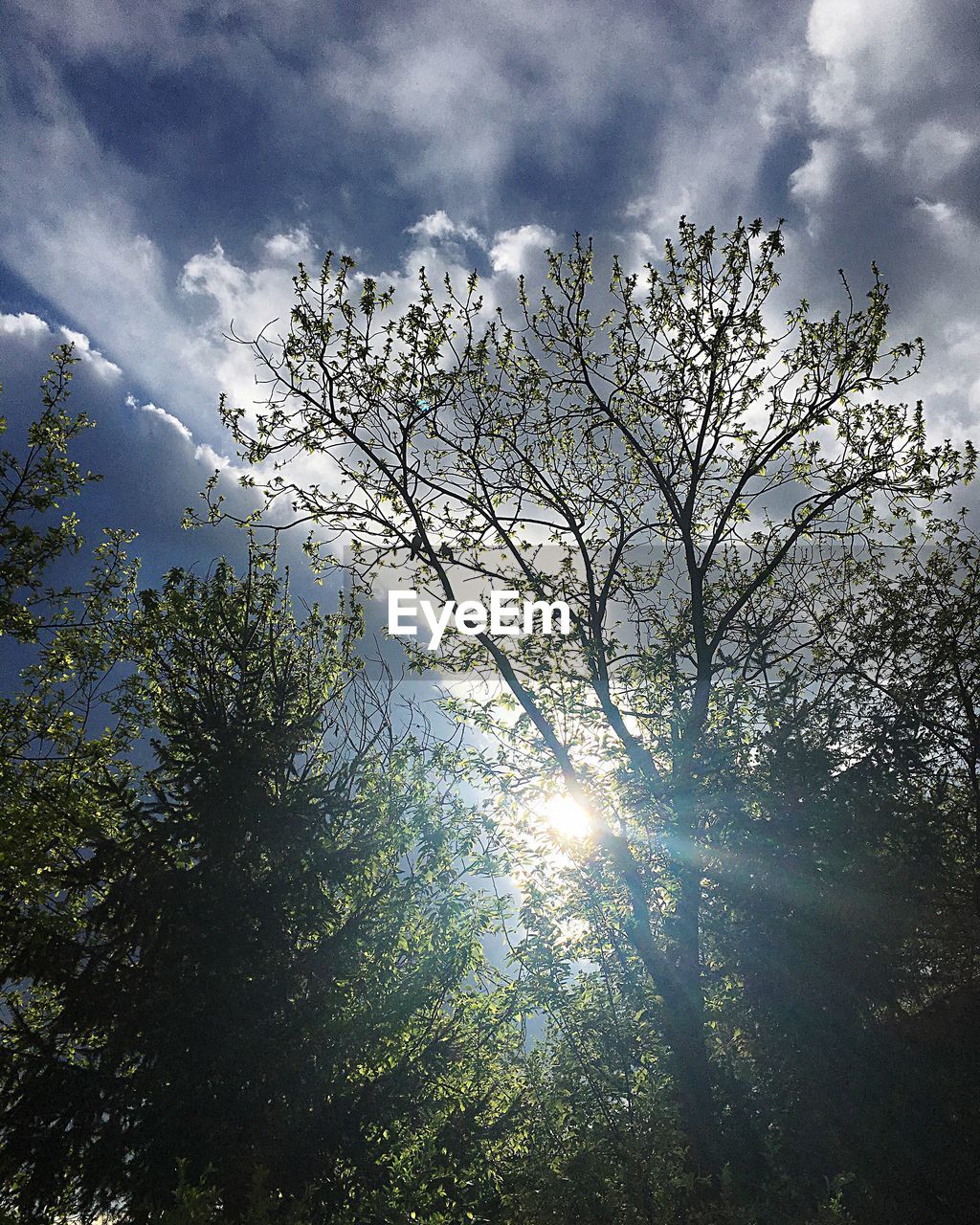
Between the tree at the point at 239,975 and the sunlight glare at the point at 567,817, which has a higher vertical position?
the sunlight glare at the point at 567,817

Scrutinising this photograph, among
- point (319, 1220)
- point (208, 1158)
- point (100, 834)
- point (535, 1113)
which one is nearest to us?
point (208, 1158)

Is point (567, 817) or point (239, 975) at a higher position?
point (567, 817)

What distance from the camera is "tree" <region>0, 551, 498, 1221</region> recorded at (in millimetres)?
8086

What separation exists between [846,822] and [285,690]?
1241 centimetres

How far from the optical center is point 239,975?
29.8 feet

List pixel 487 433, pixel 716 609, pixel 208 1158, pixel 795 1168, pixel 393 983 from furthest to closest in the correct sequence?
1. pixel 716 609
2. pixel 487 433
3. pixel 795 1168
4. pixel 393 983
5. pixel 208 1158

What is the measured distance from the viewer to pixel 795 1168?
11.4 metres

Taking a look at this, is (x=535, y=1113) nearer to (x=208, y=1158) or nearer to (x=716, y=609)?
(x=208, y=1158)

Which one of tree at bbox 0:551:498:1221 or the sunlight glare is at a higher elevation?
the sunlight glare

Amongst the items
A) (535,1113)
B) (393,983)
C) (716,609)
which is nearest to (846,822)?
(716,609)

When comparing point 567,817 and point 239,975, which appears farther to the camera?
point 567,817

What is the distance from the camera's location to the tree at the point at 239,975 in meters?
8.09

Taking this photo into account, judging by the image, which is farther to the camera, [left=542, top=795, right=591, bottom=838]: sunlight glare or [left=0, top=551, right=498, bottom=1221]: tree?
[left=542, top=795, right=591, bottom=838]: sunlight glare

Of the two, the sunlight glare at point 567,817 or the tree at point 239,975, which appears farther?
the sunlight glare at point 567,817
